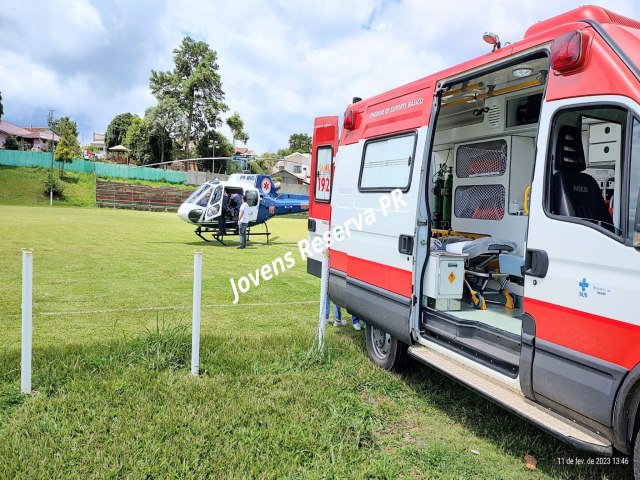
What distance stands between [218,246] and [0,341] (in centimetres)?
1149

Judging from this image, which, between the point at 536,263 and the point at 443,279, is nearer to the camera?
the point at 536,263

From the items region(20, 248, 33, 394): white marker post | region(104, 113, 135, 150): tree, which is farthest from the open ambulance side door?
region(104, 113, 135, 150): tree

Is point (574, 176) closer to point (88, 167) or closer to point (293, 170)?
point (88, 167)

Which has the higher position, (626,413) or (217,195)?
(217,195)

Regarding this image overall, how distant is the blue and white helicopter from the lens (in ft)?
55.8

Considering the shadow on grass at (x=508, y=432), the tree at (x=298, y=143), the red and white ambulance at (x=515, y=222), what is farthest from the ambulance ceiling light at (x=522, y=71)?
Result: the tree at (x=298, y=143)

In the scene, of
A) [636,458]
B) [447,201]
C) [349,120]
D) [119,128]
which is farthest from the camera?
[119,128]

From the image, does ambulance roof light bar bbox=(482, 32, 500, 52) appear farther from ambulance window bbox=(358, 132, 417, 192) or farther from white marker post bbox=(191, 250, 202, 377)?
white marker post bbox=(191, 250, 202, 377)

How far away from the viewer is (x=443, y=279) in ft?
14.4

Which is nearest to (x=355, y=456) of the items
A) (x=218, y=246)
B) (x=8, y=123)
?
(x=218, y=246)

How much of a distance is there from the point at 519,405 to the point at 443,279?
144 cm

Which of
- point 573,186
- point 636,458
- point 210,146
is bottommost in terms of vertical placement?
point 636,458

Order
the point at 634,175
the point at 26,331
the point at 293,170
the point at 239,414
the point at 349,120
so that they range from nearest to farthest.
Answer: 1. the point at 634,175
2. the point at 239,414
3. the point at 26,331
4. the point at 349,120
5. the point at 293,170

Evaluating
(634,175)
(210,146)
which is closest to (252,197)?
(634,175)
